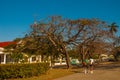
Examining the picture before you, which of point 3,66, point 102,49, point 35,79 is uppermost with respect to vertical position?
point 102,49

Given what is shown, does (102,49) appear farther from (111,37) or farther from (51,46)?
(51,46)

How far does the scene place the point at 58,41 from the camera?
33375 millimetres

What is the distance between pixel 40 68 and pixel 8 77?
3.49m

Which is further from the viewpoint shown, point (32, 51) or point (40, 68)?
point (32, 51)

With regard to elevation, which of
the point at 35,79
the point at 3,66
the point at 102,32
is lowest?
the point at 35,79

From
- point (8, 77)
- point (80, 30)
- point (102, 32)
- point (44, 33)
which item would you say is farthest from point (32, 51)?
point (8, 77)

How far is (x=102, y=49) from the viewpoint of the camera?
1446 inches

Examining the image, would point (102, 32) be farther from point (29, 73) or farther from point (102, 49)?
point (29, 73)

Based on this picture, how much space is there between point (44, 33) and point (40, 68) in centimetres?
1279

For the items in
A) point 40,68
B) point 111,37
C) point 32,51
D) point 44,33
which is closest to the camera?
point 40,68

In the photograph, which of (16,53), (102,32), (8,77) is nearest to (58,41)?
(102,32)

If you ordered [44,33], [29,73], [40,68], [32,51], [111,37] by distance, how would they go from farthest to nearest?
1. [32,51]
2. [111,37]
3. [44,33]
4. [40,68]
5. [29,73]

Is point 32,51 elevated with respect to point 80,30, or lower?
lower

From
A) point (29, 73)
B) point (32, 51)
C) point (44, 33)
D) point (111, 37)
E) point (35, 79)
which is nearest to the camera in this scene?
point (35, 79)
